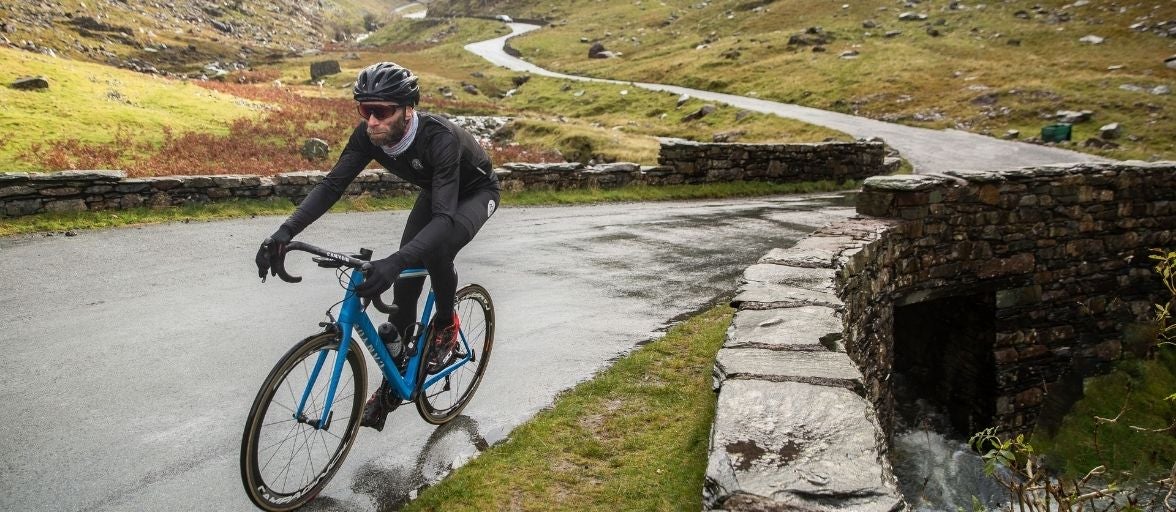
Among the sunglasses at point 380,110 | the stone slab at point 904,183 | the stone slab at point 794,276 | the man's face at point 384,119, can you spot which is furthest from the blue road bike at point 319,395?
the stone slab at point 904,183

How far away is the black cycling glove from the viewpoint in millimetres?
3562

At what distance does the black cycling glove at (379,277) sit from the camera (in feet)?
11.7

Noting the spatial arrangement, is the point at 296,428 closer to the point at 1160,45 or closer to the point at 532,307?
the point at 532,307

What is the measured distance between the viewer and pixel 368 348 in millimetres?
4207

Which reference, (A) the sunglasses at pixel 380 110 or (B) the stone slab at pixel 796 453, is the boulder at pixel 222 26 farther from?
(B) the stone slab at pixel 796 453

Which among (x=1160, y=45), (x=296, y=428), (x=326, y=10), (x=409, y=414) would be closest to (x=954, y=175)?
(x=409, y=414)

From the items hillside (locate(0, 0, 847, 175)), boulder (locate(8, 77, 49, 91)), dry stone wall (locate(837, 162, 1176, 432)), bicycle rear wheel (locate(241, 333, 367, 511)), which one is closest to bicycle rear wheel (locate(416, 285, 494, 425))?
bicycle rear wheel (locate(241, 333, 367, 511))

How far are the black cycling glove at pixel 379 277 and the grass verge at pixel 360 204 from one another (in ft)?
35.4

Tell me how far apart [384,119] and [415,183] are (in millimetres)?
418

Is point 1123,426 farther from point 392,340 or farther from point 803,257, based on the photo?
point 392,340


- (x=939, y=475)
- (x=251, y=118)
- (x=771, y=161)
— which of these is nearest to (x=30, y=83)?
(x=251, y=118)

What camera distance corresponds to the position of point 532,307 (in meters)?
8.17

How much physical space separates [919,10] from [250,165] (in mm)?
52344

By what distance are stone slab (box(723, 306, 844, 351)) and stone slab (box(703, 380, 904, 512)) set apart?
2.37ft
